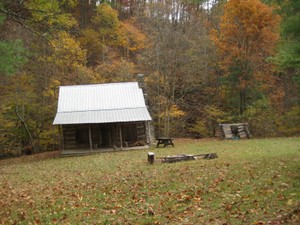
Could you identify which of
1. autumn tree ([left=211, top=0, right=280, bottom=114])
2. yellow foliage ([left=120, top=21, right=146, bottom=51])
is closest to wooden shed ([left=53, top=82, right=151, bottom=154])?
autumn tree ([left=211, top=0, right=280, bottom=114])

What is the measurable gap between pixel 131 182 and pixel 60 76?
22103mm

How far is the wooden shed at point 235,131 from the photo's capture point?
86.2ft

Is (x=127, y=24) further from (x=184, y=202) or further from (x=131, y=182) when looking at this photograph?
(x=184, y=202)

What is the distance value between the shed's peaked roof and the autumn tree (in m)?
7.98

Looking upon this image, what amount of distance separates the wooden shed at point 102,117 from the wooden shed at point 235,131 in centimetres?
589

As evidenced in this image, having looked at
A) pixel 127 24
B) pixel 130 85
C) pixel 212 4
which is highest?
pixel 212 4

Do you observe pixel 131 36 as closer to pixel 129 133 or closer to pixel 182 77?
pixel 182 77

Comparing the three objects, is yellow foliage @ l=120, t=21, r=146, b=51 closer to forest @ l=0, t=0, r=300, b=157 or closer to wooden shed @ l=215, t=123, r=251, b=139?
forest @ l=0, t=0, r=300, b=157

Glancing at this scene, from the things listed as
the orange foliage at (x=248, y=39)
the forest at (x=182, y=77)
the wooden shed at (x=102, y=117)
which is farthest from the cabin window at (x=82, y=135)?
the orange foliage at (x=248, y=39)

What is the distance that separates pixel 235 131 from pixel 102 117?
33.7 ft

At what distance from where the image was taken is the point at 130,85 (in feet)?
87.5

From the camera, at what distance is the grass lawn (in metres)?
6.89

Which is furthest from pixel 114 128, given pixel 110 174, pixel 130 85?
pixel 110 174

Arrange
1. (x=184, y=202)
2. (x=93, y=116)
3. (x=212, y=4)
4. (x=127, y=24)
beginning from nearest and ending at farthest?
(x=184, y=202)
(x=93, y=116)
(x=127, y=24)
(x=212, y=4)
